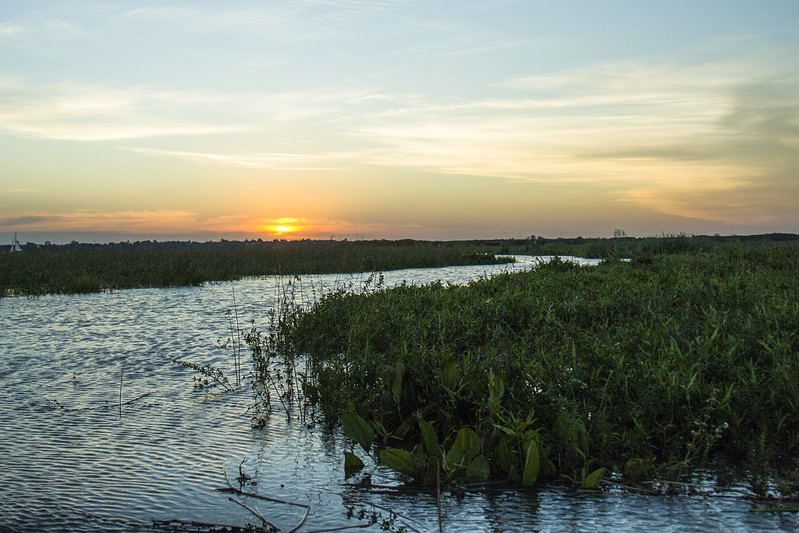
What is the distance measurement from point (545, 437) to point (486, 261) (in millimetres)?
32101

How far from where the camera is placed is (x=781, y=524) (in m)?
3.36

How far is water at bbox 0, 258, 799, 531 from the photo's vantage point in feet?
11.5

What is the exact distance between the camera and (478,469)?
12.7 feet

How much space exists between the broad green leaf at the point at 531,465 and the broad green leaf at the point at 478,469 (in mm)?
245

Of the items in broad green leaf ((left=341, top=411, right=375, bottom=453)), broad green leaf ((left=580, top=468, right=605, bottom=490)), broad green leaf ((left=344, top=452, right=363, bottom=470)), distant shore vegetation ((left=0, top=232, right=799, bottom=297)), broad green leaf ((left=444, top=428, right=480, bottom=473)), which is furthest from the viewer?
distant shore vegetation ((left=0, top=232, right=799, bottom=297))

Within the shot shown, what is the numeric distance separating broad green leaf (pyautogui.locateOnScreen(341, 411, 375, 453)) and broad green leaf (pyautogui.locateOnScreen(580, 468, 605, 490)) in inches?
60.2

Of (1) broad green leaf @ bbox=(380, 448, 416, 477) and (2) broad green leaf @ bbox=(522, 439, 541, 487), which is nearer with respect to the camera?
(2) broad green leaf @ bbox=(522, 439, 541, 487)

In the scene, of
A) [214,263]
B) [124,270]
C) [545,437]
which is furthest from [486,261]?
[545,437]

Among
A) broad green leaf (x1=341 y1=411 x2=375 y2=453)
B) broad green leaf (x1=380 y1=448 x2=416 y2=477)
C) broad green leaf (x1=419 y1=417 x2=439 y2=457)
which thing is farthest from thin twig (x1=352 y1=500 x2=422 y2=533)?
broad green leaf (x1=341 y1=411 x2=375 y2=453)

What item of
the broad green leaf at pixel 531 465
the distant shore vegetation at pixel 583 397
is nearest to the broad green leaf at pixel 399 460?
the distant shore vegetation at pixel 583 397

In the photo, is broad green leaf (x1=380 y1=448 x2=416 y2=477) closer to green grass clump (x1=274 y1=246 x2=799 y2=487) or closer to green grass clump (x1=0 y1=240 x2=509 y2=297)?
green grass clump (x1=274 y1=246 x2=799 y2=487)

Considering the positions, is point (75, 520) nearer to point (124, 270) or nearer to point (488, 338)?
point (488, 338)

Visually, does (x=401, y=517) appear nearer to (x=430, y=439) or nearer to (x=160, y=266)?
(x=430, y=439)

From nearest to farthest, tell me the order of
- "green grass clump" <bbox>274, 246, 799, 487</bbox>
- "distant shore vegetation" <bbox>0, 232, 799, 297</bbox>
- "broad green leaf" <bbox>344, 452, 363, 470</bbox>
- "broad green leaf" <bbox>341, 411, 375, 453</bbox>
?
"green grass clump" <bbox>274, 246, 799, 487</bbox> < "broad green leaf" <bbox>344, 452, 363, 470</bbox> < "broad green leaf" <bbox>341, 411, 375, 453</bbox> < "distant shore vegetation" <bbox>0, 232, 799, 297</bbox>
